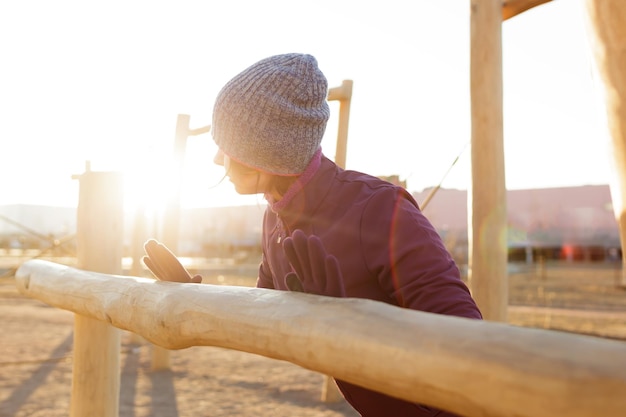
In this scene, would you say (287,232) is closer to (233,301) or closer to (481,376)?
(233,301)

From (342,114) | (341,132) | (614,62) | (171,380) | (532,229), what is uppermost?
(532,229)

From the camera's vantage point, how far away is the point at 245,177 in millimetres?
1497

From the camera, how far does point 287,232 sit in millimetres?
1532

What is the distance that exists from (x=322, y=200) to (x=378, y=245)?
0.73ft

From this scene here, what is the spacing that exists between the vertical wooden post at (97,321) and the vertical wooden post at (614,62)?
5.35 ft

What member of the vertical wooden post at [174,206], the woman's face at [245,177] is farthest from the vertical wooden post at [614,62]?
the vertical wooden post at [174,206]

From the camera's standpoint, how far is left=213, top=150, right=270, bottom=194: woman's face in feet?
4.88

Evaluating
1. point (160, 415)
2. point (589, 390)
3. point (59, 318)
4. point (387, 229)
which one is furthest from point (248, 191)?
point (59, 318)

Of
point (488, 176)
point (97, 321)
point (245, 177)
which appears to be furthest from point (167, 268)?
point (488, 176)

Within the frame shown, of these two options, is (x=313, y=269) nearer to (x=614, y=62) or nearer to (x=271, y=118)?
(x=271, y=118)

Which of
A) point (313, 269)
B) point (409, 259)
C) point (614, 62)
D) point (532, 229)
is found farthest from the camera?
point (532, 229)

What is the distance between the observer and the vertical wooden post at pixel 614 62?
1.34 meters

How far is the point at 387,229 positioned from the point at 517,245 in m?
32.7

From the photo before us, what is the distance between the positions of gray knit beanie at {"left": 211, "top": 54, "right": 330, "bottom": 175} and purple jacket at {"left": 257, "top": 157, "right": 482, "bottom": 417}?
83mm
